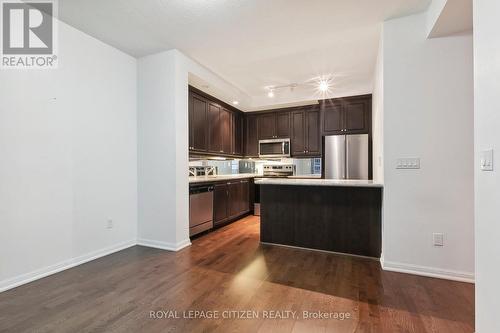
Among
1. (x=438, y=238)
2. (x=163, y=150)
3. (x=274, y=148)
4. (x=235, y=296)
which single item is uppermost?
(x=274, y=148)

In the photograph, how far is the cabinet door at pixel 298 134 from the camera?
5.28 m

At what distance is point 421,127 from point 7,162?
4000 mm

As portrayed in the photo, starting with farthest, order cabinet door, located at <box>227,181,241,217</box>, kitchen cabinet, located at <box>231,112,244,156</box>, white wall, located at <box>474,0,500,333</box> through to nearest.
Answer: kitchen cabinet, located at <box>231,112,244,156</box>, cabinet door, located at <box>227,181,241,217</box>, white wall, located at <box>474,0,500,333</box>

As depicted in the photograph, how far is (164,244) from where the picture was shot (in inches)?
127

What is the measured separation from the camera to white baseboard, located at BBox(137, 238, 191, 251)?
3.16 meters

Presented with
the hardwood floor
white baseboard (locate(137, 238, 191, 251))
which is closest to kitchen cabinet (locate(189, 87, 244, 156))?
white baseboard (locate(137, 238, 191, 251))

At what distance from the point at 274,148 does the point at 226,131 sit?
1202 mm

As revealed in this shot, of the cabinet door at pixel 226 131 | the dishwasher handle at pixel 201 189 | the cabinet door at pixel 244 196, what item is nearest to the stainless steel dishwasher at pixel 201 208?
the dishwasher handle at pixel 201 189

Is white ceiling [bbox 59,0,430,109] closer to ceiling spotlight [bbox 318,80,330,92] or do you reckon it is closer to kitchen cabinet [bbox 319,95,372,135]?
ceiling spotlight [bbox 318,80,330,92]

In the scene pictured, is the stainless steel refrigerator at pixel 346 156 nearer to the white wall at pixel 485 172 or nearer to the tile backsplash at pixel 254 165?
the tile backsplash at pixel 254 165

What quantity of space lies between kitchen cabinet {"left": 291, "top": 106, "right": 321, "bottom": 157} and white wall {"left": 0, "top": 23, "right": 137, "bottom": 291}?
11.0ft

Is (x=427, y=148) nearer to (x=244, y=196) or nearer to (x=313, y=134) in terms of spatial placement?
(x=313, y=134)

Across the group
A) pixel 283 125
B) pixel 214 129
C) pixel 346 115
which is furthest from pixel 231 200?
pixel 346 115

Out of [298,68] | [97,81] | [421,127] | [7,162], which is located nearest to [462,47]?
[421,127]
